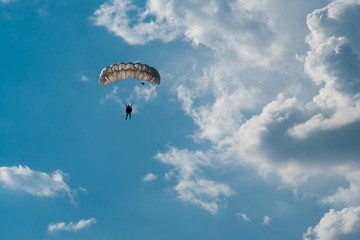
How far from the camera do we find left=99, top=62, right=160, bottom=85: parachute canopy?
89.2 metres

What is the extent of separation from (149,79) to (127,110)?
6.47 metres

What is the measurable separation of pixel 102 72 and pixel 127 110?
708 centimetres

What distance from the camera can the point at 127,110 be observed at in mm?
94375

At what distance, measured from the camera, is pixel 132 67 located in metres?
89.1

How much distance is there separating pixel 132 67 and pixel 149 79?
331 centimetres

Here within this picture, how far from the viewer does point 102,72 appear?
299ft

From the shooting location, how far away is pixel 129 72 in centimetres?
8938

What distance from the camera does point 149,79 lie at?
3580 inches

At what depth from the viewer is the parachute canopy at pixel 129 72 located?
89.2 meters

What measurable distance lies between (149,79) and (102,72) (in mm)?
6704

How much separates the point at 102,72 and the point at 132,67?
15.8 ft
